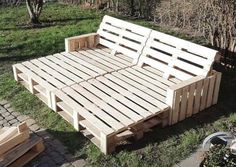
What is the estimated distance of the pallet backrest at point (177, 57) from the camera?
5883 millimetres

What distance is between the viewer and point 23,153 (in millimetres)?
4918

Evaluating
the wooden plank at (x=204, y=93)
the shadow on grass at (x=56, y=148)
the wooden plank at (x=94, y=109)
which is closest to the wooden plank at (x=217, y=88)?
the wooden plank at (x=204, y=93)

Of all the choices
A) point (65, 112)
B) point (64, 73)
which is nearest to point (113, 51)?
point (64, 73)

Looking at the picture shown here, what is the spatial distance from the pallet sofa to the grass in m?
0.14

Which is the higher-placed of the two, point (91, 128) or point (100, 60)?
point (100, 60)

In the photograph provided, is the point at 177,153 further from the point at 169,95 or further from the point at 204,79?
the point at 204,79

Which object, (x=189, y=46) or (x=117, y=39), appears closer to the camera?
(x=189, y=46)

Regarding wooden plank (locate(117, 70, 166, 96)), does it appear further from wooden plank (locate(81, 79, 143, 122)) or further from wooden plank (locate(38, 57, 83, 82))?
wooden plank (locate(38, 57, 83, 82))

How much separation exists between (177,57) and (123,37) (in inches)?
57.7

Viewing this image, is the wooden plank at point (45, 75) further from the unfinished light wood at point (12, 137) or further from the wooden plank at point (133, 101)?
the unfinished light wood at point (12, 137)

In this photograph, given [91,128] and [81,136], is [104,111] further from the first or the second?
[81,136]

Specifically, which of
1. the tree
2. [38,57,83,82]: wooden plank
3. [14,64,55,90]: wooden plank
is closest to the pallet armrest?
[38,57,83,82]: wooden plank

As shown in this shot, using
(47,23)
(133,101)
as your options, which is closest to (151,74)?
(133,101)

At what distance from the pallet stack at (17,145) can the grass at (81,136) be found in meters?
0.55
